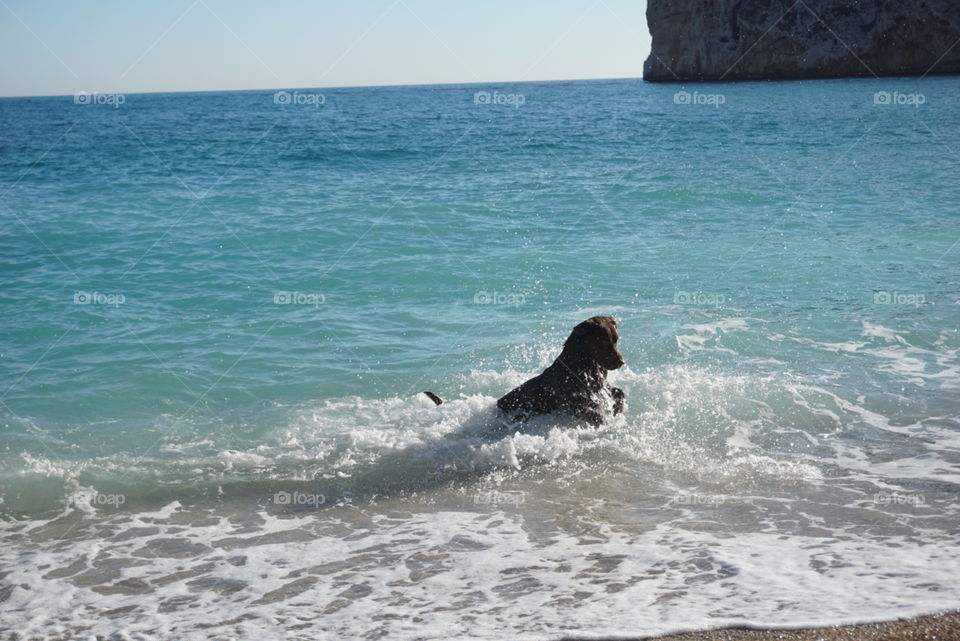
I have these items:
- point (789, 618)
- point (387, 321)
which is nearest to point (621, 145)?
point (387, 321)

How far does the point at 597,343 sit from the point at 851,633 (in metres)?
4.01

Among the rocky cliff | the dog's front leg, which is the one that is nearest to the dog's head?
the dog's front leg

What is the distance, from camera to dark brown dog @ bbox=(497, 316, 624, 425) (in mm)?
8516

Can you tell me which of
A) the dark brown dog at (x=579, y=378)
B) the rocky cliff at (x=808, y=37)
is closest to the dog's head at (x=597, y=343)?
the dark brown dog at (x=579, y=378)

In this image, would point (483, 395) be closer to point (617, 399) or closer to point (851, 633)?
point (617, 399)

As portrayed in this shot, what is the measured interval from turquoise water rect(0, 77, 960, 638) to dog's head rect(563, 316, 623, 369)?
29.1 inches

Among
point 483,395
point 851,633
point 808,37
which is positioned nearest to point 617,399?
point 483,395

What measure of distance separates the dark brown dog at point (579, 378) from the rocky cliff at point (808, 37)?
7621 centimetres

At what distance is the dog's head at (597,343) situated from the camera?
8484 millimetres

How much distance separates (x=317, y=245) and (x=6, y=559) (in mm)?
11473

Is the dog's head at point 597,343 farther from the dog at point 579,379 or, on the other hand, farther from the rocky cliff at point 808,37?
the rocky cliff at point 808,37

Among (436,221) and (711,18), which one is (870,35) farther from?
(436,221)

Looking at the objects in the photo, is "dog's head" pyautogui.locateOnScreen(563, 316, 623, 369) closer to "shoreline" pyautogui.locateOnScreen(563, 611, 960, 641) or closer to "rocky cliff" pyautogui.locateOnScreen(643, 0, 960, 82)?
"shoreline" pyautogui.locateOnScreen(563, 611, 960, 641)

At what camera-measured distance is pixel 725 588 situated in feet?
18.3
